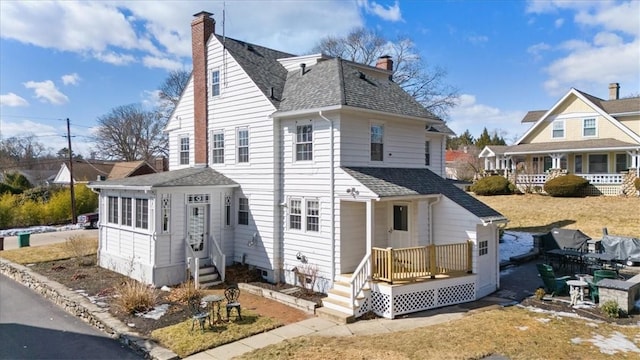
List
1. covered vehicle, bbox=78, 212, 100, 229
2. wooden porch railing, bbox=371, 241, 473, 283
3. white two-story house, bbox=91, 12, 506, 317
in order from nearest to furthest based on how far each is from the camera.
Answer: wooden porch railing, bbox=371, 241, 473, 283
white two-story house, bbox=91, 12, 506, 317
covered vehicle, bbox=78, 212, 100, 229

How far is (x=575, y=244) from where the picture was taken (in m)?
18.1

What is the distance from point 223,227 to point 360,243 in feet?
18.8

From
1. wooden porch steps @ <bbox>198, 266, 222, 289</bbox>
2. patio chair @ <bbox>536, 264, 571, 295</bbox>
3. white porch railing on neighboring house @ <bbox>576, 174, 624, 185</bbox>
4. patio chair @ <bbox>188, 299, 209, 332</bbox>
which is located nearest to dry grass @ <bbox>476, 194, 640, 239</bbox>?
white porch railing on neighboring house @ <bbox>576, 174, 624, 185</bbox>

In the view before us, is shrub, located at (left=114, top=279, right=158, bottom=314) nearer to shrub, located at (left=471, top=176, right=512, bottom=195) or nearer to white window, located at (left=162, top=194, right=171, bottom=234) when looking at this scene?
white window, located at (left=162, top=194, right=171, bottom=234)

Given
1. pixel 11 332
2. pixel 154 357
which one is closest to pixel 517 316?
pixel 154 357

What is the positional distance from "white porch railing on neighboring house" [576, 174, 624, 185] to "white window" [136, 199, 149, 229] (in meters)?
30.2

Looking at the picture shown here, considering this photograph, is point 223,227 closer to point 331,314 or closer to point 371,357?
point 331,314

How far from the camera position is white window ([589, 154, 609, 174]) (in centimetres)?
3158

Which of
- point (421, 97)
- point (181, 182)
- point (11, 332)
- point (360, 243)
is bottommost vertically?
point (11, 332)

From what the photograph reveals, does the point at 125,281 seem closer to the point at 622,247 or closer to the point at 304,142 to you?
the point at 304,142

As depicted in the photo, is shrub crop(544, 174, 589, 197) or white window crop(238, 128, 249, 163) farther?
shrub crop(544, 174, 589, 197)

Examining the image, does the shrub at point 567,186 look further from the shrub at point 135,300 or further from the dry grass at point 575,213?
the shrub at point 135,300

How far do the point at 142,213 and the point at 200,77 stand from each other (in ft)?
20.6

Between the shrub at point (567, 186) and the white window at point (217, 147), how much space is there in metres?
24.5
